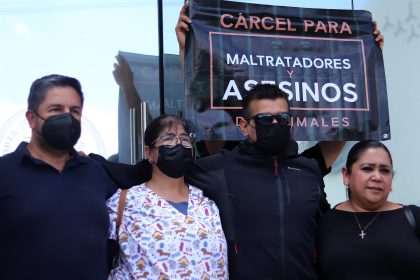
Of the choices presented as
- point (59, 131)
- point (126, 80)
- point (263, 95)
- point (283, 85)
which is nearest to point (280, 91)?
point (263, 95)

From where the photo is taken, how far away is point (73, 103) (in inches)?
73.7

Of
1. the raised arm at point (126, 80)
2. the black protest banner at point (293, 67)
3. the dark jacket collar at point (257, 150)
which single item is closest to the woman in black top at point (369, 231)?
the dark jacket collar at point (257, 150)

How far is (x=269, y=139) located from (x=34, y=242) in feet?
3.24

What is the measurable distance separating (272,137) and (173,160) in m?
0.42

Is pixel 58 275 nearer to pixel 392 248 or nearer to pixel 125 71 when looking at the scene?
pixel 392 248

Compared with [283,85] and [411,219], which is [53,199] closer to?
[411,219]

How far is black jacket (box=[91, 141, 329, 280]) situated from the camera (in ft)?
6.32

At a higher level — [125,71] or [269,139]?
[125,71]

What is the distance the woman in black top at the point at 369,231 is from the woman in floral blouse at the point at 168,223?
0.45 meters

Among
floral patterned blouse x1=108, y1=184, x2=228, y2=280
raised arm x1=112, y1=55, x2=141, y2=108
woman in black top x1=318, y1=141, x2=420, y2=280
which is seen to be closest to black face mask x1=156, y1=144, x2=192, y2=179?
floral patterned blouse x1=108, y1=184, x2=228, y2=280

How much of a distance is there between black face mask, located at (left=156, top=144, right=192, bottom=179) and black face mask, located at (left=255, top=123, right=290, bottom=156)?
Result: 1.06 feet

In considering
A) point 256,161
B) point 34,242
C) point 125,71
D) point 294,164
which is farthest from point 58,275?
point 125,71

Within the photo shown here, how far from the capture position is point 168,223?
1.83 m

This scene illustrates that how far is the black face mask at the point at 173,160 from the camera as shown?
1968mm
